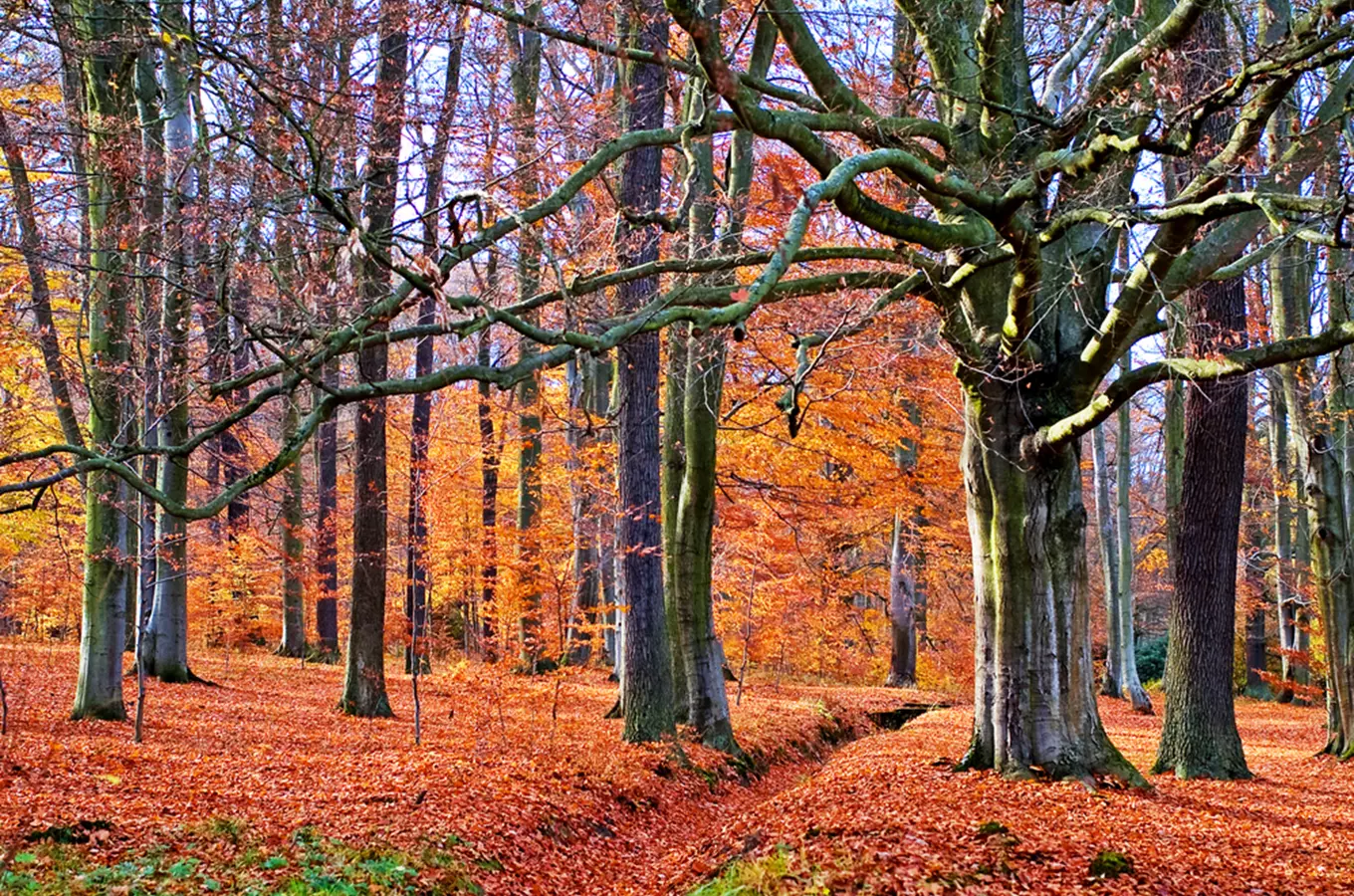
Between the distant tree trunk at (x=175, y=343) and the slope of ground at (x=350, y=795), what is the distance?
45.4 inches

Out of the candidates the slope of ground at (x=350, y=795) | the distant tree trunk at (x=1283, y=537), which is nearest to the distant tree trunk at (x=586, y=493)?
the slope of ground at (x=350, y=795)

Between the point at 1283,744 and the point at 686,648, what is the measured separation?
9.52m

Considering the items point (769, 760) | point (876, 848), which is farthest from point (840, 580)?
point (876, 848)

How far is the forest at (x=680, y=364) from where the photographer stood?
5.45 meters

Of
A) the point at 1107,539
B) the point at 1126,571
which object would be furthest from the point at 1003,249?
the point at 1107,539

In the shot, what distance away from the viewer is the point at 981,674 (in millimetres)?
7922

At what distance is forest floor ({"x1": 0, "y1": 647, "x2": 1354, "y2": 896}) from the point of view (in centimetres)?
512

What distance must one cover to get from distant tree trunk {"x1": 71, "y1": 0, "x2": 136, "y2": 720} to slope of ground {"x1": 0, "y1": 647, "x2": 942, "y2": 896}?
0.56 m

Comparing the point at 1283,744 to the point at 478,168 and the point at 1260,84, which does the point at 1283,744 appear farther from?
the point at 478,168

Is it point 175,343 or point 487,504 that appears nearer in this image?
point 175,343

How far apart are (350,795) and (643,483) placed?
4757 millimetres

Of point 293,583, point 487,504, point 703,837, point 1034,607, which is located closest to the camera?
point 1034,607

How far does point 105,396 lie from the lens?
9367 millimetres

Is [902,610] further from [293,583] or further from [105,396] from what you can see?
[105,396]
